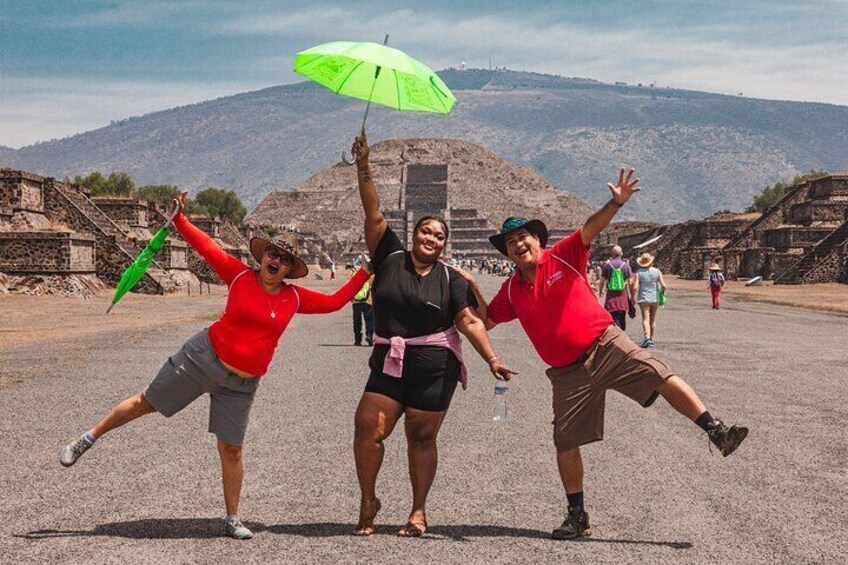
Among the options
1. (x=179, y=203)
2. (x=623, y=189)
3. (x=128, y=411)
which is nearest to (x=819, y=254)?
(x=623, y=189)

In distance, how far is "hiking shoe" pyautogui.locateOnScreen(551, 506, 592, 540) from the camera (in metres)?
6.25

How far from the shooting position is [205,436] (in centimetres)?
988

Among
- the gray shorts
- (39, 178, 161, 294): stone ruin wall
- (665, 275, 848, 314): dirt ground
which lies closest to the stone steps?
(665, 275, 848, 314): dirt ground

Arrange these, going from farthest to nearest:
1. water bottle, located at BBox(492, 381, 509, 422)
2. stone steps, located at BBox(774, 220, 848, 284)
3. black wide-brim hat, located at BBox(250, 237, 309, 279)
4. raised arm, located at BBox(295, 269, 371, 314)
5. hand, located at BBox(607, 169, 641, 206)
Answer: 1. stone steps, located at BBox(774, 220, 848, 284)
2. water bottle, located at BBox(492, 381, 509, 422)
3. raised arm, located at BBox(295, 269, 371, 314)
4. black wide-brim hat, located at BBox(250, 237, 309, 279)
5. hand, located at BBox(607, 169, 641, 206)

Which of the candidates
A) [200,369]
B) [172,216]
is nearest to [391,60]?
[172,216]

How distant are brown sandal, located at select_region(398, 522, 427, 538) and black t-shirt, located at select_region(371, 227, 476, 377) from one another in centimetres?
91

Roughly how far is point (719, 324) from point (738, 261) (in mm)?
41545

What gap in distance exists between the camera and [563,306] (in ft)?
21.3

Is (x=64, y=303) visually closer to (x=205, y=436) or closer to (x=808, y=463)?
(x=205, y=436)

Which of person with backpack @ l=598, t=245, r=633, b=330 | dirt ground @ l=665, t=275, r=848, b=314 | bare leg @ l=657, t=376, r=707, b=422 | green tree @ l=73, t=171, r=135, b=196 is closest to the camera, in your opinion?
bare leg @ l=657, t=376, r=707, b=422

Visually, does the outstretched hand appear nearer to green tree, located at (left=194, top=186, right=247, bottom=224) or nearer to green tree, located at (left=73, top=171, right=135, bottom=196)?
green tree, located at (left=73, top=171, right=135, bottom=196)

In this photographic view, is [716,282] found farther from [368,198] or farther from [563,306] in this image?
[368,198]

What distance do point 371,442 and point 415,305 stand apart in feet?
2.78

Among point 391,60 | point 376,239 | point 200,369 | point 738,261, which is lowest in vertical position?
point 738,261
